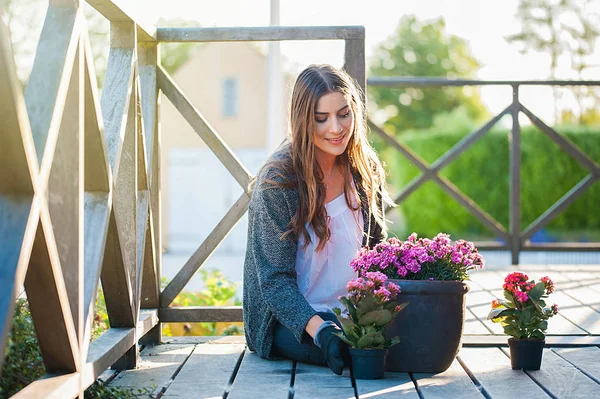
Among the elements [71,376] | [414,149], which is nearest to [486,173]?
[414,149]

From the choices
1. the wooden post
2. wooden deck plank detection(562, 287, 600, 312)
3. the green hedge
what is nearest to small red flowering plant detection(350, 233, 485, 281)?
wooden deck plank detection(562, 287, 600, 312)

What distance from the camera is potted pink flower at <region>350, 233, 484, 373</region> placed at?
2.49 meters

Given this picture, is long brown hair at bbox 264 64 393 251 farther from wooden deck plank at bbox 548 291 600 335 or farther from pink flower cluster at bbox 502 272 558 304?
wooden deck plank at bbox 548 291 600 335

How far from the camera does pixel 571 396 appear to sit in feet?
7.50

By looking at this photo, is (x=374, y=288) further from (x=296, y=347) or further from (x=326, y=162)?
(x=326, y=162)

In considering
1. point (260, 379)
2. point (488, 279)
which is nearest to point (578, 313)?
point (488, 279)

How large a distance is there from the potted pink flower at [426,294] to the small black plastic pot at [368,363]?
0.11 metres

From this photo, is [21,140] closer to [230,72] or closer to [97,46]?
[97,46]

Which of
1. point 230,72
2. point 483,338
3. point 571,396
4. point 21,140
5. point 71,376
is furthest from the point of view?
point 230,72

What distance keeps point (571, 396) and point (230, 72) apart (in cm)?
1945

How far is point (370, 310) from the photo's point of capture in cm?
238

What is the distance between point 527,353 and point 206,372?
0.99 m

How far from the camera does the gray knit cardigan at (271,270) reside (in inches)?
103

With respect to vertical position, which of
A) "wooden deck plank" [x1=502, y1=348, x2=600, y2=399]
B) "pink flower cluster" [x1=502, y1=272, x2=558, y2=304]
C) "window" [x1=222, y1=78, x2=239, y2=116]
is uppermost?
"window" [x1=222, y1=78, x2=239, y2=116]
